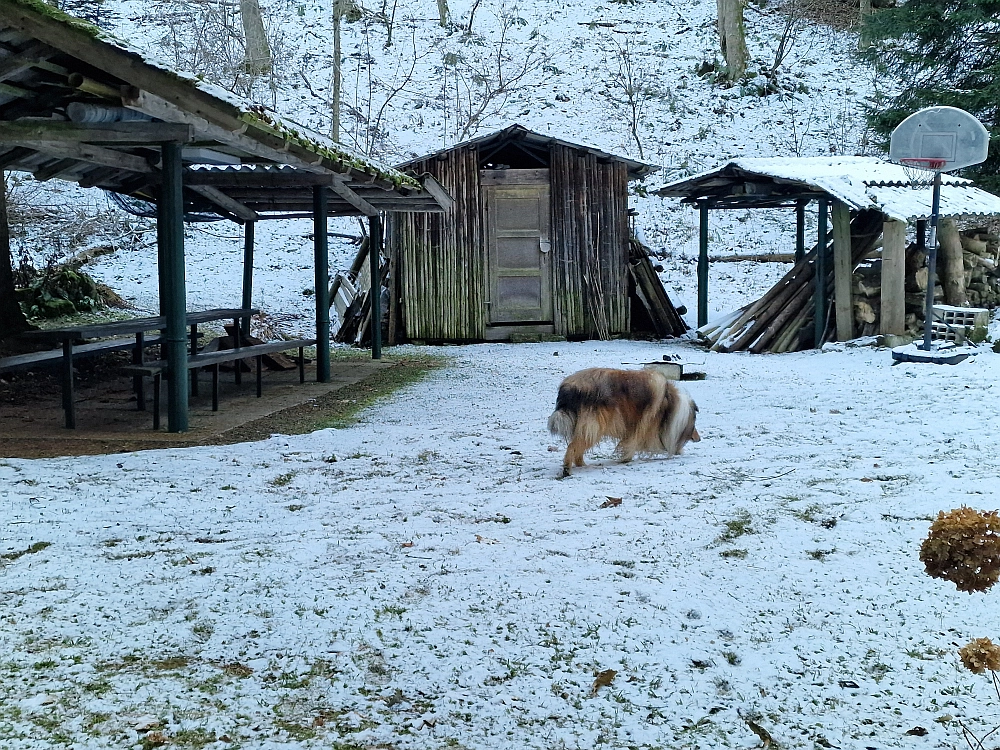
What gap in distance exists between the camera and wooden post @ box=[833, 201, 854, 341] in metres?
13.3

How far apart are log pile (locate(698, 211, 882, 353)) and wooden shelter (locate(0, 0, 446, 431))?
6550 mm

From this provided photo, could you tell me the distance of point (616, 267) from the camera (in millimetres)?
16984

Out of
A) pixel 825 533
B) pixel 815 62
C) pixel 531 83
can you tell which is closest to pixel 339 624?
pixel 825 533

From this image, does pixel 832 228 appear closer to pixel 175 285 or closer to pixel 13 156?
pixel 175 285

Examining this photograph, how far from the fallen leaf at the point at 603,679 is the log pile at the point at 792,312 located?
11408 millimetres

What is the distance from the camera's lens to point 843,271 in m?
13.5

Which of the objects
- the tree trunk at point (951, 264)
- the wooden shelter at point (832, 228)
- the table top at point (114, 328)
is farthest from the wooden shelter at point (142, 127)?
the tree trunk at point (951, 264)

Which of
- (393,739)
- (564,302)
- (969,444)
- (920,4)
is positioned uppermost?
(920,4)

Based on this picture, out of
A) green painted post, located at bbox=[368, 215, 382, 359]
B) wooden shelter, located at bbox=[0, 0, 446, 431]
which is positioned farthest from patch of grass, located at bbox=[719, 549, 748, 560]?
green painted post, located at bbox=[368, 215, 382, 359]

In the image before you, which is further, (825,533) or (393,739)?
(825,533)

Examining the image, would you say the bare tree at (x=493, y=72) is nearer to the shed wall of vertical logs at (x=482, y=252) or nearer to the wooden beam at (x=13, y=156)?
the shed wall of vertical logs at (x=482, y=252)

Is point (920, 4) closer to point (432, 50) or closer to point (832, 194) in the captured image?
point (832, 194)

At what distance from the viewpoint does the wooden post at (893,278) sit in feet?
42.3

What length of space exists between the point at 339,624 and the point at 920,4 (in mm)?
19242
